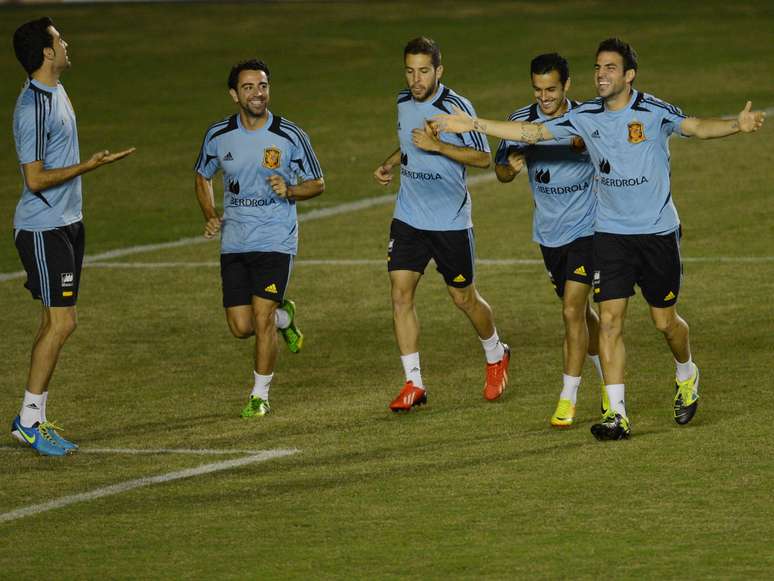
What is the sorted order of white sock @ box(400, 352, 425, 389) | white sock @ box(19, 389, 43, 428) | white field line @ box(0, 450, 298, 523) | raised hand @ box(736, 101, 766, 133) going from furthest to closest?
white sock @ box(400, 352, 425, 389) < white sock @ box(19, 389, 43, 428) < raised hand @ box(736, 101, 766, 133) < white field line @ box(0, 450, 298, 523)

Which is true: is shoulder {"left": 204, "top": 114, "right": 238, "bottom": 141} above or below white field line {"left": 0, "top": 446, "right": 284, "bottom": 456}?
above

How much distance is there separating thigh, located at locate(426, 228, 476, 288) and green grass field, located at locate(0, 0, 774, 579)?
842 millimetres

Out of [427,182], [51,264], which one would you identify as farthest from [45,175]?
[427,182]

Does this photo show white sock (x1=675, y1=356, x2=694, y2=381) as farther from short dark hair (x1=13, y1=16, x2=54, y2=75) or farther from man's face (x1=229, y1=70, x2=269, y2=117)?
short dark hair (x1=13, y1=16, x2=54, y2=75)

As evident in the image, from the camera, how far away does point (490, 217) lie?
2162 cm

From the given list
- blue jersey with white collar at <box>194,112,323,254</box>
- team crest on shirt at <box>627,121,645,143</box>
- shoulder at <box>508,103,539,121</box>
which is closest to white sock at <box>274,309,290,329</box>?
blue jersey with white collar at <box>194,112,323,254</box>

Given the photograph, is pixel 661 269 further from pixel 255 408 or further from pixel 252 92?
pixel 252 92

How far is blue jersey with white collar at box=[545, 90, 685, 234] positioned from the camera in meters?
10.6

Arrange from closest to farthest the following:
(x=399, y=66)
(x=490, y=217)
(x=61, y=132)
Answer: (x=61, y=132) → (x=490, y=217) → (x=399, y=66)

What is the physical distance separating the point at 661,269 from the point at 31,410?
3.96m

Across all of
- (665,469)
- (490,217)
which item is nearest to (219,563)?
(665,469)

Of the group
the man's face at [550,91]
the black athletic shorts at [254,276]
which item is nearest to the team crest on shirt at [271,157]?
the black athletic shorts at [254,276]

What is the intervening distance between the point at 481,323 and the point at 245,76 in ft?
7.90

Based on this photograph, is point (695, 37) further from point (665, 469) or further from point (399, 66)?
point (665, 469)
